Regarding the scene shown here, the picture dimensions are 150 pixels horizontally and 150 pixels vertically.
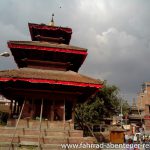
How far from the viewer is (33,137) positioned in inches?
675

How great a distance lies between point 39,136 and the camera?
17.1m

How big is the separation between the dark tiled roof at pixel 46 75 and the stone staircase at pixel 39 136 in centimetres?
306

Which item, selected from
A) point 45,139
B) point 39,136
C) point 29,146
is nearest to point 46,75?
point 39,136

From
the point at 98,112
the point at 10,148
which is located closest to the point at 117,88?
the point at 98,112

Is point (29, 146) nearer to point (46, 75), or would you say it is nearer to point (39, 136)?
point (39, 136)

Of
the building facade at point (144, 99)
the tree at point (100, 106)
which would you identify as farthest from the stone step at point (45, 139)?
the building facade at point (144, 99)

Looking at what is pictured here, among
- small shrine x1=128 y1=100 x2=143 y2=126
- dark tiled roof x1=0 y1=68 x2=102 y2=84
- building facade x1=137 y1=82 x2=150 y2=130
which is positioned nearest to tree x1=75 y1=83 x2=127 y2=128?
small shrine x1=128 y1=100 x2=143 y2=126

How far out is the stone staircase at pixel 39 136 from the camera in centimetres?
1659

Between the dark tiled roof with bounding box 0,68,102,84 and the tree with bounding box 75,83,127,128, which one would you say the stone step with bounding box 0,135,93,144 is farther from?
the tree with bounding box 75,83,127,128

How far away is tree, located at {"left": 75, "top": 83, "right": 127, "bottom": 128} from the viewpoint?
49031mm

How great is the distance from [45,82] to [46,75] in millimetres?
1115

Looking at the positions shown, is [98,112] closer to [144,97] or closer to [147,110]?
[147,110]

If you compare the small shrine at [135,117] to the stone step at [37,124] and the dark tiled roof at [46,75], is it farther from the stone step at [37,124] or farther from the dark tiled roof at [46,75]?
the stone step at [37,124]

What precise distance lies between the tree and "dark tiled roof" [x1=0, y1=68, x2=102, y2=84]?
2749 cm
